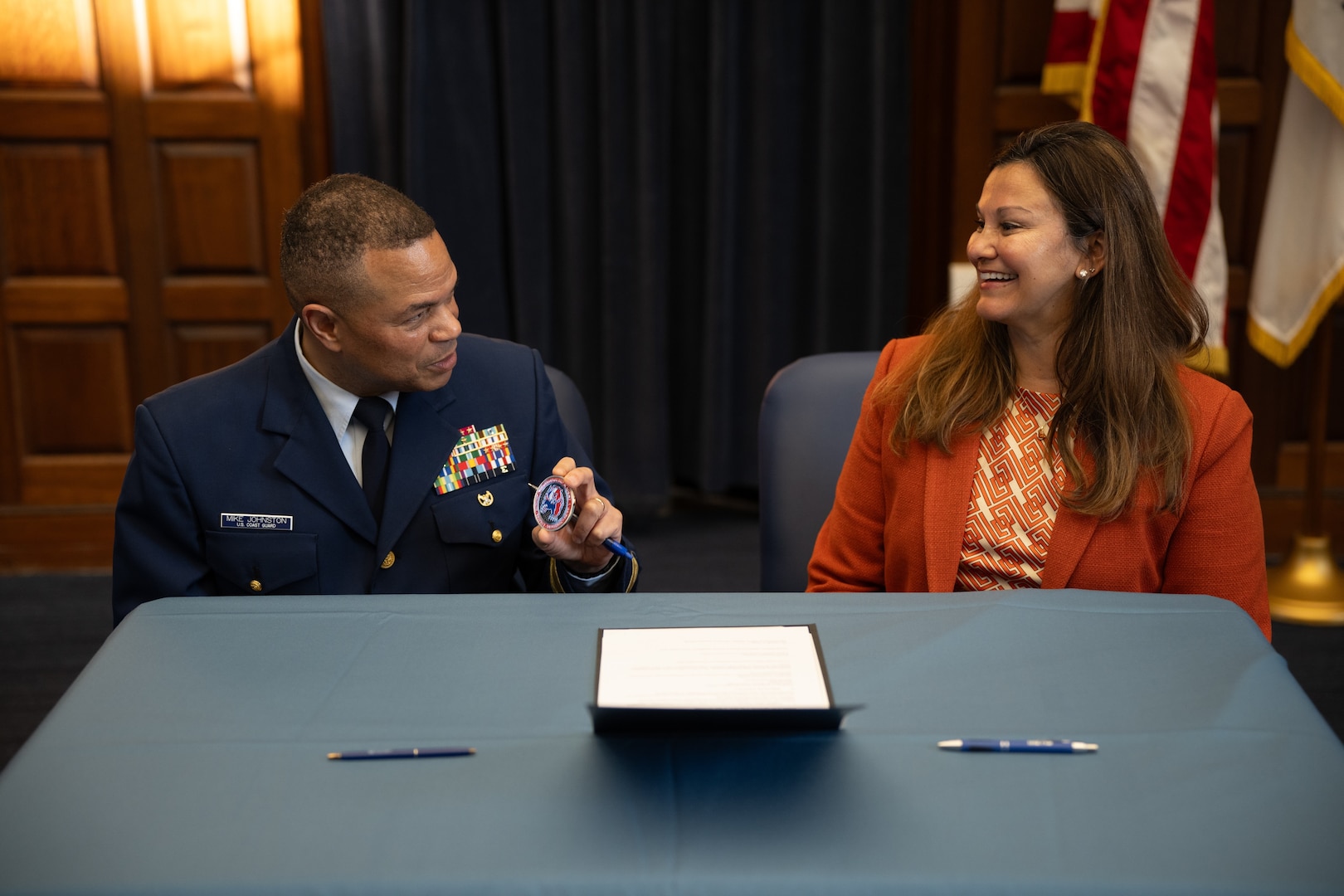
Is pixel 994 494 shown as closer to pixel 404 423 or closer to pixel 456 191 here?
pixel 404 423

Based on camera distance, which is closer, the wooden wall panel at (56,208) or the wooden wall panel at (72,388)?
the wooden wall panel at (56,208)

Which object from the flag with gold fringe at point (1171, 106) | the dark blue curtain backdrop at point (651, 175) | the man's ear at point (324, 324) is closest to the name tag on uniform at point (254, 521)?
the man's ear at point (324, 324)

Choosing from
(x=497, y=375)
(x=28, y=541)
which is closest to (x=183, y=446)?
(x=497, y=375)

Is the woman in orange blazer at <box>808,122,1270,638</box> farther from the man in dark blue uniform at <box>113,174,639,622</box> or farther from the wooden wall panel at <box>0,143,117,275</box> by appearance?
the wooden wall panel at <box>0,143,117,275</box>

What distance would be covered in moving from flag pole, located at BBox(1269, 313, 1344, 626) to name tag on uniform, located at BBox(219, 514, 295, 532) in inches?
105

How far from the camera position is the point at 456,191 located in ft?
11.9

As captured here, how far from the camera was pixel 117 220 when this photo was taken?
3.52 meters

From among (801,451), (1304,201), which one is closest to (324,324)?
(801,451)

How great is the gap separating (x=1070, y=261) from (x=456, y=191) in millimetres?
2365

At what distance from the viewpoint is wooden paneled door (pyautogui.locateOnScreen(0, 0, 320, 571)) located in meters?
3.40

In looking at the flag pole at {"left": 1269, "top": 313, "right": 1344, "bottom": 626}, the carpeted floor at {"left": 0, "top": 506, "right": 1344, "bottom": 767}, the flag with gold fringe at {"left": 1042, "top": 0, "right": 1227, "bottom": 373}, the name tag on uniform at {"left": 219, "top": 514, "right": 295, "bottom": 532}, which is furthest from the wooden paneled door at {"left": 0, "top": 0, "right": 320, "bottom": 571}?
the flag pole at {"left": 1269, "top": 313, "right": 1344, "bottom": 626}

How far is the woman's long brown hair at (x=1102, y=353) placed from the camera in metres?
1.58

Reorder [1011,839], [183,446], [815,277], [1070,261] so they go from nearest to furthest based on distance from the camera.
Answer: [1011,839] → [183,446] → [1070,261] → [815,277]

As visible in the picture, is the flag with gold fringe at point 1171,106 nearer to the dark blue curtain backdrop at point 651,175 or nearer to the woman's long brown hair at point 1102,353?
the dark blue curtain backdrop at point 651,175
